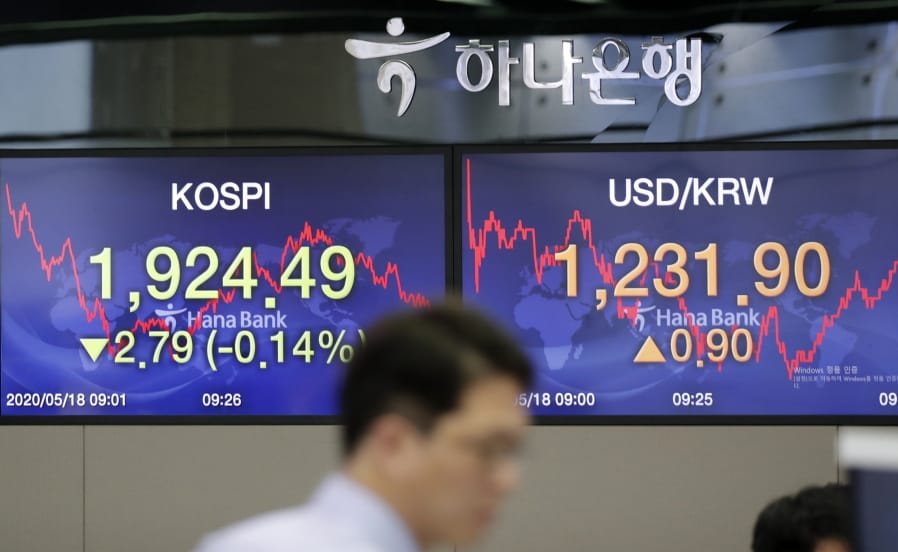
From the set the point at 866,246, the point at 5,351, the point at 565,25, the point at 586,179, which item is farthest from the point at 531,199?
the point at 5,351

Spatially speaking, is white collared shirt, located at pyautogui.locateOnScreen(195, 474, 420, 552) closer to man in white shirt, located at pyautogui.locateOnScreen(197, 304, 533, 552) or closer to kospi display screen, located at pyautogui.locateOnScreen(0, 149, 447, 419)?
man in white shirt, located at pyautogui.locateOnScreen(197, 304, 533, 552)

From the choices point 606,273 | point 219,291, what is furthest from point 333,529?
point 219,291

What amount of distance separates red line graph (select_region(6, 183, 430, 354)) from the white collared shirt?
5033 millimetres

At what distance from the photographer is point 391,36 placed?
6512 millimetres

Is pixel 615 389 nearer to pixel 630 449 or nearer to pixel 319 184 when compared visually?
pixel 630 449

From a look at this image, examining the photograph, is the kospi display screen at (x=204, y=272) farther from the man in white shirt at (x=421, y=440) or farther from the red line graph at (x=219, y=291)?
the man in white shirt at (x=421, y=440)

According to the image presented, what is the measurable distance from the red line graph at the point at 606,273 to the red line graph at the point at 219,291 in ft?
1.22

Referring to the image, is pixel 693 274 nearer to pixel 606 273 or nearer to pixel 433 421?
pixel 606 273

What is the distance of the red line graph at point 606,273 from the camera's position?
6289 mm

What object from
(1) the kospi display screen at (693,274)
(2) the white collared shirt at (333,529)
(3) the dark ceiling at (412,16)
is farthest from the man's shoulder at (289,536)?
(3) the dark ceiling at (412,16)

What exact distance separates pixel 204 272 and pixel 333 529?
5275 mm

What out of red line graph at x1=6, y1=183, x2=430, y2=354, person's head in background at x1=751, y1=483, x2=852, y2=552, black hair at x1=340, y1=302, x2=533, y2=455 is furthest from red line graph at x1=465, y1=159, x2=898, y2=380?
black hair at x1=340, y1=302, x2=533, y2=455

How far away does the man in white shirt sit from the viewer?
1.30 m

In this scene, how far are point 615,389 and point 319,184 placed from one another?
1.63 m
